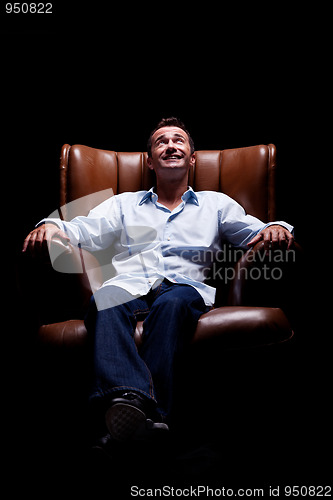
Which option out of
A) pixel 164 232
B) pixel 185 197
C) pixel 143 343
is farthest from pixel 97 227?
pixel 143 343

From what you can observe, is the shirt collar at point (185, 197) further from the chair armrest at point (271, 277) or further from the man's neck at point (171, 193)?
the chair armrest at point (271, 277)

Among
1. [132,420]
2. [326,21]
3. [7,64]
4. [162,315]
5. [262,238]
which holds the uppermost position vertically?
[326,21]

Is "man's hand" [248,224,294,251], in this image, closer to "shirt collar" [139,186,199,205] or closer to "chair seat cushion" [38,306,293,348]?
"chair seat cushion" [38,306,293,348]

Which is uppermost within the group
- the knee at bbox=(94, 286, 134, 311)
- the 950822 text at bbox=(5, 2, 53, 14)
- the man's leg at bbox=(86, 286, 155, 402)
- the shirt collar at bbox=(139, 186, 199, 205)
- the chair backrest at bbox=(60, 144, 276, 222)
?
the 950822 text at bbox=(5, 2, 53, 14)

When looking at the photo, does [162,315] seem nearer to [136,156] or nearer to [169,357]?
[169,357]

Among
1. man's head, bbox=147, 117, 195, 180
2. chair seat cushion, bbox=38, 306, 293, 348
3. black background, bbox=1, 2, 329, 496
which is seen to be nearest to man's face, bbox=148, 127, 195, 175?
man's head, bbox=147, 117, 195, 180

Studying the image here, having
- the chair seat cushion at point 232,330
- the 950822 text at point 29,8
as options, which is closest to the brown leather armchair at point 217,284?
the chair seat cushion at point 232,330

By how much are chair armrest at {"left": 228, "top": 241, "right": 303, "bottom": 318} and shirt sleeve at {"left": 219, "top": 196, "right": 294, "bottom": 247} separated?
0.27 m

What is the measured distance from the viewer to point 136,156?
2207mm

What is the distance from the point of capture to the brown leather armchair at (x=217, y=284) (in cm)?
140

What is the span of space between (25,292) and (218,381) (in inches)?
28.5

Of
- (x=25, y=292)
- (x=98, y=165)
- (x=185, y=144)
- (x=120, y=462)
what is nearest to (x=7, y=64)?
(x=98, y=165)

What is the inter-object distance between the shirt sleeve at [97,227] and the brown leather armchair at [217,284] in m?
0.07

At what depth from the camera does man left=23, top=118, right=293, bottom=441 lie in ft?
4.08
